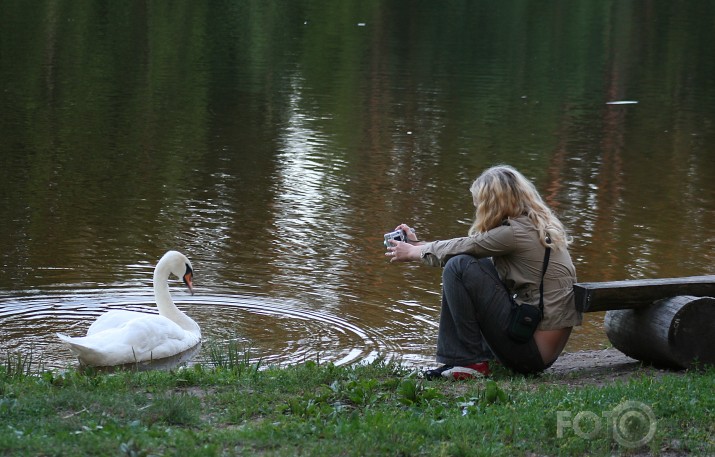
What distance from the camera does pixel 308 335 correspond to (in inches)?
365

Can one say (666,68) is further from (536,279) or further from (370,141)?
(536,279)

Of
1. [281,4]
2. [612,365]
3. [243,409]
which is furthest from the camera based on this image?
[281,4]

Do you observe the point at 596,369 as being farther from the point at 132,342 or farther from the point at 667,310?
the point at 132,342

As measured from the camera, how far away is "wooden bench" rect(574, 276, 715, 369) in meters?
6.75

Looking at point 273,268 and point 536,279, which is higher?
point 536,279

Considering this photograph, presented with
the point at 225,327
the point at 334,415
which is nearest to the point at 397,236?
the point at 334,415

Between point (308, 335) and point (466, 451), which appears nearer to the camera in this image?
point (466, 451)

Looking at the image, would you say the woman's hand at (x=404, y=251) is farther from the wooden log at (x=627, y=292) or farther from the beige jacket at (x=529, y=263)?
the wooden log at (x=627, y=292)

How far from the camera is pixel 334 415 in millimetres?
5484

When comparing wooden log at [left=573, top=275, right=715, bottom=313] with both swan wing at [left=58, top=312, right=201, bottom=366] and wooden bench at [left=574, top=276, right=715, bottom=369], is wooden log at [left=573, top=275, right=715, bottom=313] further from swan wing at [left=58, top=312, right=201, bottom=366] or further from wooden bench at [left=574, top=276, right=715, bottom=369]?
swan wing at [left=58, top=312, right=201, bottom=366]

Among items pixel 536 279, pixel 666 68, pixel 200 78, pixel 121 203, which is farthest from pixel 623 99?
pixel 536 279

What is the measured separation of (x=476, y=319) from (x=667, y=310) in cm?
118

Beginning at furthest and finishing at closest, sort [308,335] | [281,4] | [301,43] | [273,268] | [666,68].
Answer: [281,4], [301,43], [666,68], [273,268], [308,335]

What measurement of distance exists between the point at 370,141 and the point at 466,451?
15132 mm
